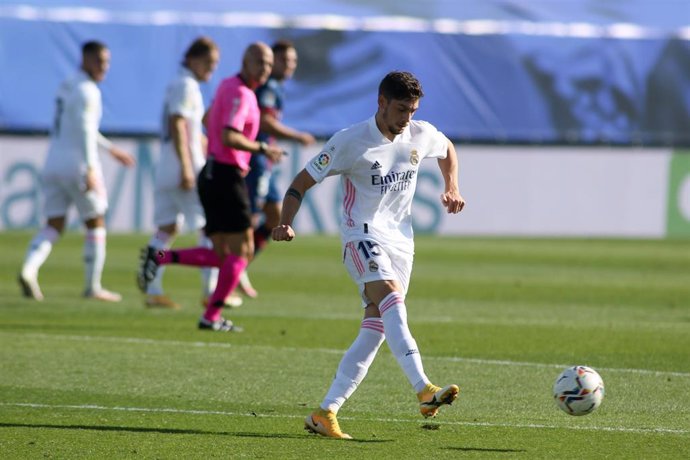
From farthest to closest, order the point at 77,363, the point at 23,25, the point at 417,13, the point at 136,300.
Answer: the point at 417,13 < the point at 23,25 < the point at 136,300 < the point at 77,363

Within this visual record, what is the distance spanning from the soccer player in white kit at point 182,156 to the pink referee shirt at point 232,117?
1.41 meters

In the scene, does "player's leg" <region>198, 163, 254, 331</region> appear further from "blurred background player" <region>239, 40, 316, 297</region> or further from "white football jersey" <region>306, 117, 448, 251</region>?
"white football jersey" <region>306, 117, 448, 251</region>

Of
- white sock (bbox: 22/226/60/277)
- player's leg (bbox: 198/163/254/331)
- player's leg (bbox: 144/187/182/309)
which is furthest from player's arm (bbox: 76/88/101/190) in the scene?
player's leg (bbox: 198/163/254/331)

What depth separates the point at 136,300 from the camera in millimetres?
13352

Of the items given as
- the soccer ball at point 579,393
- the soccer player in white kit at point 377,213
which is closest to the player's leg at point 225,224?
the soccer player in white kit at point 377,213

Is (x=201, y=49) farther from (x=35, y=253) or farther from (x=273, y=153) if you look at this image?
(x=35, y=253)

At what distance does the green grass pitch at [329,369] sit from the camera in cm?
661

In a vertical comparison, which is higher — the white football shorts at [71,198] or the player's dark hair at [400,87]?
the player's dark hair at [400,87]

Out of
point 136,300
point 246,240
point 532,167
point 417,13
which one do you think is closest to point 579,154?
point 532,167

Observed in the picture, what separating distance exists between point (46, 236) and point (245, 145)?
141 inches

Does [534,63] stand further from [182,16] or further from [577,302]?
[577,302]

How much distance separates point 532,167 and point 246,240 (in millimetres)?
14768

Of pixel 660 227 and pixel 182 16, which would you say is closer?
pixel 660 227

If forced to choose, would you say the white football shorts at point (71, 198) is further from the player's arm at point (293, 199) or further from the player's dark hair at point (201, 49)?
the player's arm at point (293, 199)
